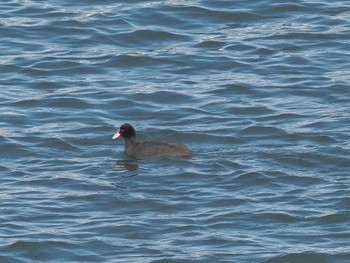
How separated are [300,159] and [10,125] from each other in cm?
482

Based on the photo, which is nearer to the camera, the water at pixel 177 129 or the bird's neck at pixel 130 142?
the water at pixel 177 129

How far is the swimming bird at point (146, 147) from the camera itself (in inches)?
775

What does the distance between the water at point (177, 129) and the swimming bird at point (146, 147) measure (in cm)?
15

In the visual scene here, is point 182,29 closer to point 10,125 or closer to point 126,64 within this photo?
point 126,64

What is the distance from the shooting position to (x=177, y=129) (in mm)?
21219

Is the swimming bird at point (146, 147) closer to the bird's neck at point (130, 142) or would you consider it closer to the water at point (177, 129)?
the bird's neck at point (130, 142)

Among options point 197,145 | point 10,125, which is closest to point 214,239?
point 197,145

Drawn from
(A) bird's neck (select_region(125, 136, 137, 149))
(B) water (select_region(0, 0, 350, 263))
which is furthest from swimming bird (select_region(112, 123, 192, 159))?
(B) water (select_region(0, 0, 350, 263))

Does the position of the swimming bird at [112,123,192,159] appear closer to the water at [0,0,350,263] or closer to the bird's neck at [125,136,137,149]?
the bird's neck at [125,136,137,149]

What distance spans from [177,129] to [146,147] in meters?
1.23

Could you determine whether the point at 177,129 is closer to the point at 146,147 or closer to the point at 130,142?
the point at 130,142

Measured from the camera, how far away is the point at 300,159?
19422mm

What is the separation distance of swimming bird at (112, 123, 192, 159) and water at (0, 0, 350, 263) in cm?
15

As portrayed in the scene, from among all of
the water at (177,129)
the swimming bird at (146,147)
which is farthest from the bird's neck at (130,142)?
the water at (177,129)
